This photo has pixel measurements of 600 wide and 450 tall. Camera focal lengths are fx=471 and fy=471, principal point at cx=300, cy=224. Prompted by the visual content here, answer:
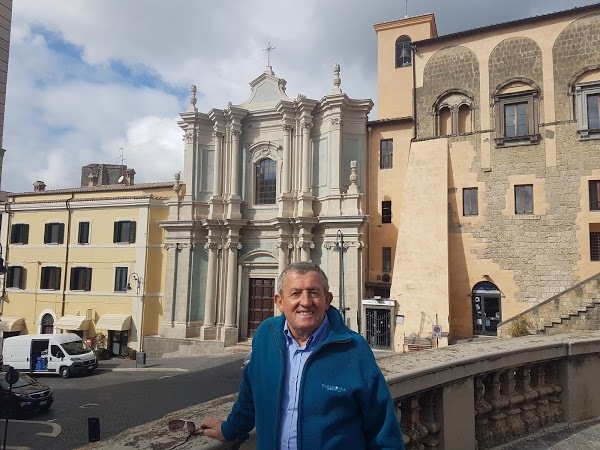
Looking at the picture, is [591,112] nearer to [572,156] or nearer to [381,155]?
[572,156]

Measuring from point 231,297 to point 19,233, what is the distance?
16.9 m

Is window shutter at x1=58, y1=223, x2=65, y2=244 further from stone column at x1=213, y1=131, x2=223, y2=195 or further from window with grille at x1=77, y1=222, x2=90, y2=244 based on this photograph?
stone column at x1=213, y1=131, x2=223, y2=195

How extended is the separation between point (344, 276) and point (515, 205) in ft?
29.0

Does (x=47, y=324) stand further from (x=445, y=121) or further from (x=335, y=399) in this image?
(x=335, y=399)

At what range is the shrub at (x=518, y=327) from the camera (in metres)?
18.0

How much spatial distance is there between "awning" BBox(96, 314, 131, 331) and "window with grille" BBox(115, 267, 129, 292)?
1.65m

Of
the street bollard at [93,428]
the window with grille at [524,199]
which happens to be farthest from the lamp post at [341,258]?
the street bollard at [93,428]

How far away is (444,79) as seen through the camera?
23.7m

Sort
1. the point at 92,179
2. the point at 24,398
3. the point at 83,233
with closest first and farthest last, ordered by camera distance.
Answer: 1. the point at 24,398
2. the point at 83,233
3. the point at 92,179

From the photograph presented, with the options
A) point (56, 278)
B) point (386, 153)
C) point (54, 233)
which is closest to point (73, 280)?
point (56, 278)

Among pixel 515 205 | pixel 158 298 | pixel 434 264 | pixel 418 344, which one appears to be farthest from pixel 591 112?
pixel 158 298

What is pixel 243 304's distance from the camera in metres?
27.2

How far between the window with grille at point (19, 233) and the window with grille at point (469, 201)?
28.3m

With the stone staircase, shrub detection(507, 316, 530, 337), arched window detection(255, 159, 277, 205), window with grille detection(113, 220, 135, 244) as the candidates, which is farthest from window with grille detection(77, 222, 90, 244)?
shrub detection(507, 316, 530, 337)
